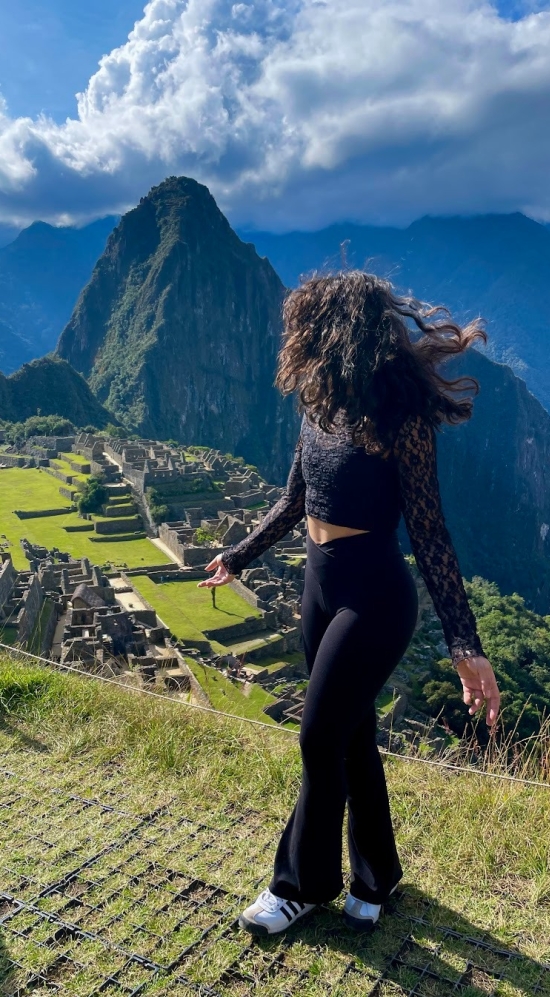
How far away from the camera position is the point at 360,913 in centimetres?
204

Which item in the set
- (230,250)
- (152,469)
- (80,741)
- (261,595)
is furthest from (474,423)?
(80,741)

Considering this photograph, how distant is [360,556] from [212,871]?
43.5 inches

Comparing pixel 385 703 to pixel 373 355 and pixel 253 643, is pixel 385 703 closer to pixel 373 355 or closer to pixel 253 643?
pixel 253 643

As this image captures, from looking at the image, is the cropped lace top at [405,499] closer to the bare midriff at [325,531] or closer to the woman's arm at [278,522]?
the bare midriff at [325,531]

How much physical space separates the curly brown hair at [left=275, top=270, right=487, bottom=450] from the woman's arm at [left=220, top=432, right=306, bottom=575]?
307 millimetres

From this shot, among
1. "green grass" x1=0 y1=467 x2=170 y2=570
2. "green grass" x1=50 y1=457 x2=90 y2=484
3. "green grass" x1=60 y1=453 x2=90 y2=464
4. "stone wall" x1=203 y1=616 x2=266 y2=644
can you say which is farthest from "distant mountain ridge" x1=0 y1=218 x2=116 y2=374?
"stone wall" x1=203 y1=616 x2=266 y2=644

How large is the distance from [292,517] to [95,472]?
3232cm

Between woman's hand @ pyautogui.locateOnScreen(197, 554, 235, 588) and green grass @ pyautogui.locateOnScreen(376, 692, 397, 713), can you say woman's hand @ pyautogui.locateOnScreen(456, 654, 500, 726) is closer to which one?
woman's hand @ pyautogui.locateOnScreen(197, 554, 235, 588)

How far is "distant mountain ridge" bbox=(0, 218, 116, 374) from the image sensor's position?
16575 centimetres

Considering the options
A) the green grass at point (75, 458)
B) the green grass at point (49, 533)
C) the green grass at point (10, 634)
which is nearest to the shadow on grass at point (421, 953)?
the green grass at point (10, 634)

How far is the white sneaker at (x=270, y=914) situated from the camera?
6.56ft

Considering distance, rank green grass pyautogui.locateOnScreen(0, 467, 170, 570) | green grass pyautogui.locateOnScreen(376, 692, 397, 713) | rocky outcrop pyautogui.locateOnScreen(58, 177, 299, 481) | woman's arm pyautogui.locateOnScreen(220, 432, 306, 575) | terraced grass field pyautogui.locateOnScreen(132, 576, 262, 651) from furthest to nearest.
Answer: rocky outcrop pyautogui.locateOnScreen(58, 177, 299, 481) → green grass pyautogui.locateOnScreen(0, 467, 170, 570) → terraced grass field pyautogui.locateOnScreen(132, 576, 262, 651) → green grass pyautogui.locateOnScreen(376, 692, 397, 713) → woman's arm pyautogui.locateOnScreen(220, 432, 306, 575)

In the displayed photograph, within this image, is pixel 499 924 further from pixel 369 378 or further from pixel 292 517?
pixel 369 378

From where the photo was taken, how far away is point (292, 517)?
2.42 m
